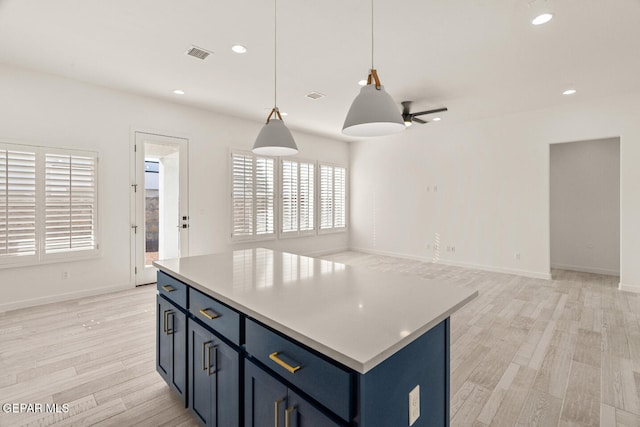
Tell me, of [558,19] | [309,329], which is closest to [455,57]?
[558,19]

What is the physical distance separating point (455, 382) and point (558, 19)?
10.6 feet

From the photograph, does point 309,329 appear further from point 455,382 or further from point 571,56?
point 571,56

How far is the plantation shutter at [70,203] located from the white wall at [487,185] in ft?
18.9

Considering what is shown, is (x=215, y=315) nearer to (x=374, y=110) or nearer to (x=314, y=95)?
(x=374, y=110)

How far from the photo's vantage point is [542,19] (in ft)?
8.72

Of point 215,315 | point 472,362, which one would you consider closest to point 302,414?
point 215,315

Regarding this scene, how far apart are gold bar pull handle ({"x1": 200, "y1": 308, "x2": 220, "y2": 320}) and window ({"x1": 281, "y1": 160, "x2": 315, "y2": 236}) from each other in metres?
4.98

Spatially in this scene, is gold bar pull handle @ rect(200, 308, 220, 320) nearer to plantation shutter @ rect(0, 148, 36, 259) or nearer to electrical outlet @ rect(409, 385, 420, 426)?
electrical outlet @ rect(409, 385, 420, 426)

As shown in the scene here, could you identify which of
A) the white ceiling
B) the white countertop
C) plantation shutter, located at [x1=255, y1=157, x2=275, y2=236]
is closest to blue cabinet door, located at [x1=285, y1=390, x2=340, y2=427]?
the white countertop

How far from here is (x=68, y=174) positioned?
3.98m

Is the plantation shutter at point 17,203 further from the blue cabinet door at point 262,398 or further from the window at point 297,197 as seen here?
the blue cabinet door at point 262,398

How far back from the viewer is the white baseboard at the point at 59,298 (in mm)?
3680

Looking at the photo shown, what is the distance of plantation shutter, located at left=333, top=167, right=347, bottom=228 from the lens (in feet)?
25.7

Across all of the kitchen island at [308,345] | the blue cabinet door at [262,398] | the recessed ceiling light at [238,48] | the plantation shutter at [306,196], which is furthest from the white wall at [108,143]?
the blue cabinet door at [262,398]
